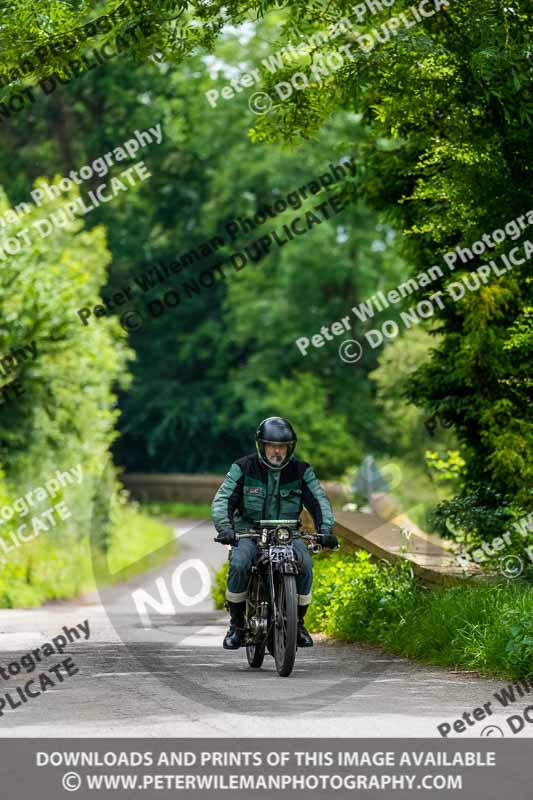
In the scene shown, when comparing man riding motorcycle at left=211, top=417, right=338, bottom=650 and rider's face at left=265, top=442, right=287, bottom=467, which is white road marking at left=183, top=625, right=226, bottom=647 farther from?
rider's face at left=265, top=442, right=287, bottom=467

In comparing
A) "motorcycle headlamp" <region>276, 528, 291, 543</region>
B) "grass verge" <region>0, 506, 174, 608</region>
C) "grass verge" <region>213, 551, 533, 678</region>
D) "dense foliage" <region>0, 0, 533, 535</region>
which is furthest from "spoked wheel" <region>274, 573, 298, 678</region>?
"grass verge" <region>0, 506, 174, 608</region>

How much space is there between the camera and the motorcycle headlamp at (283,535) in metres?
11.2

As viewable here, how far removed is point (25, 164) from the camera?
51.1 meters

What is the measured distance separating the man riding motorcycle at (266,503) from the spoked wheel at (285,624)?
17 centimetres

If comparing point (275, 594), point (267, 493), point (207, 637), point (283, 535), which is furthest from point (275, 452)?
point (207, 637)

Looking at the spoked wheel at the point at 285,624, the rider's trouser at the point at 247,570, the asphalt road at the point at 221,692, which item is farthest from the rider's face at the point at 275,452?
the asphalt road at the point at 221,692

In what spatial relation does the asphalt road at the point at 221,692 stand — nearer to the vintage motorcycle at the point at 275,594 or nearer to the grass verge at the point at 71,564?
the vintage motorcycle at the point at 275,594

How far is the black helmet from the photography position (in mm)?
11250

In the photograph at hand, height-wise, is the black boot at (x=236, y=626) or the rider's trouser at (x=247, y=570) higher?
the rider's trouser at (x=247, y=570)

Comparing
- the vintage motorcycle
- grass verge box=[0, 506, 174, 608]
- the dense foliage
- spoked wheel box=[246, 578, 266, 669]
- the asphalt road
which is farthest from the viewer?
grass verge box=[0, 506, 174, 608]

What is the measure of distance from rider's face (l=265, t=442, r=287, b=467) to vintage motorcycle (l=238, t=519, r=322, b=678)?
45 cm

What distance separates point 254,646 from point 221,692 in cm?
155

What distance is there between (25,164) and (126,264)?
483 centimetres
